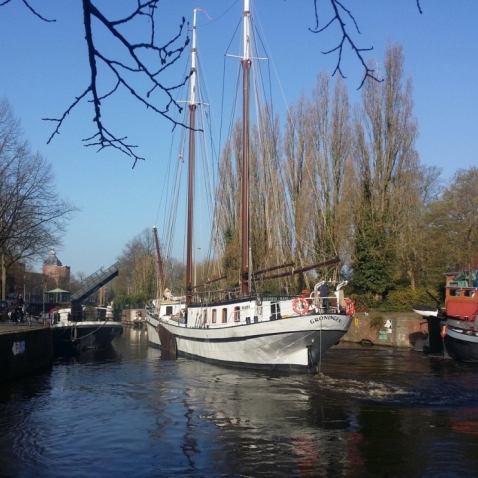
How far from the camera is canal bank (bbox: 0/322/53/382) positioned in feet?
74.6

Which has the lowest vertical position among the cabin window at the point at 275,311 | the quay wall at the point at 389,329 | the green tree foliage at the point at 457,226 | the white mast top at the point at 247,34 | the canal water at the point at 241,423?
the canal water at the point at 241,423

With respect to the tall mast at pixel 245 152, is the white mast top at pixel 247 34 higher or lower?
higher

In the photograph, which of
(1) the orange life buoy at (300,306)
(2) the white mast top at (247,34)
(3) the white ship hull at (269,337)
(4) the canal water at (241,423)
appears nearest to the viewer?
(4) the canal water at (241,423)

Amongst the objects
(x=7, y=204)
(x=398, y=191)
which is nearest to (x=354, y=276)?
(x=398, y=191)

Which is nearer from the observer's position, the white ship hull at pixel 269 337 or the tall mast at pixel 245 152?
the white ship hull at pixel 269 337

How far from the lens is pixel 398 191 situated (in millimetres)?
43000

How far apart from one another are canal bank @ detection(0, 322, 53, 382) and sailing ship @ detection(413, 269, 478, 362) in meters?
19.3

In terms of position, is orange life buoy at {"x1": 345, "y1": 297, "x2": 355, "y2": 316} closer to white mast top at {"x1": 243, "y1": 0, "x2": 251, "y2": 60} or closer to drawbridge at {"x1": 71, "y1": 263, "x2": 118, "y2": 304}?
white mast top at {"x1": 243, "y1": 0, "x2": 251, "y2": 60}

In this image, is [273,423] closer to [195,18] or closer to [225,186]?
[195,18]

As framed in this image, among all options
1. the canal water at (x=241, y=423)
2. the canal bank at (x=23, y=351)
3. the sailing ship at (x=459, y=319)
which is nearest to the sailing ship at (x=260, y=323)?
the canal water at (x=241, y=423)

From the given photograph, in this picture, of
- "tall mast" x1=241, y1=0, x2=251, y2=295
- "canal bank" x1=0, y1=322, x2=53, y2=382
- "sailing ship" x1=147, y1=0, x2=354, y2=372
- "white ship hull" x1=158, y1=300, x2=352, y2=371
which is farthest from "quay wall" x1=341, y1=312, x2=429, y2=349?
"canal bank" x1=0, y1=322, x2=53, y2=382

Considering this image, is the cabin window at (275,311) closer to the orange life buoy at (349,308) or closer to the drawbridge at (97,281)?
the orange life buoy at (349,308)

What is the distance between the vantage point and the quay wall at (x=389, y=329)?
36.5 metres

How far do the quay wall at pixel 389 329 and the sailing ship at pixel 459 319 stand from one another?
6.72 ft
